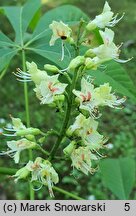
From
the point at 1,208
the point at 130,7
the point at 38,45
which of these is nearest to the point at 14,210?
the point at 1,208

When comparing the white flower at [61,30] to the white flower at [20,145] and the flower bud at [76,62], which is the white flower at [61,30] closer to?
the flower bud at [76,62]

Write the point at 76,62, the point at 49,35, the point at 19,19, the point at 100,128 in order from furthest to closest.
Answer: the point at 100,128, the point at 19,19, the point at 49,35, the point at 76,62

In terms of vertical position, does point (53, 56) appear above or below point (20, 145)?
above

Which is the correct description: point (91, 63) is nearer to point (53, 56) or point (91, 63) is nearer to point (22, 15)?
point (53, 56)

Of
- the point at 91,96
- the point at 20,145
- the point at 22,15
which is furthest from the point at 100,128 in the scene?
the point at 91,96

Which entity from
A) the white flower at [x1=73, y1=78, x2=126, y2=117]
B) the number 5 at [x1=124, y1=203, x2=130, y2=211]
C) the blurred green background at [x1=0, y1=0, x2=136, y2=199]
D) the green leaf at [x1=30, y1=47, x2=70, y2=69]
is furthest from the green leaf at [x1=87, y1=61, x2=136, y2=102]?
the blurred green background at [x1=0, y1=0, x2=136, y2=199]

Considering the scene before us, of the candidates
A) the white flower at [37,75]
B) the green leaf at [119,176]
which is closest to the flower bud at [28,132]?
the white flower at [37,75]
